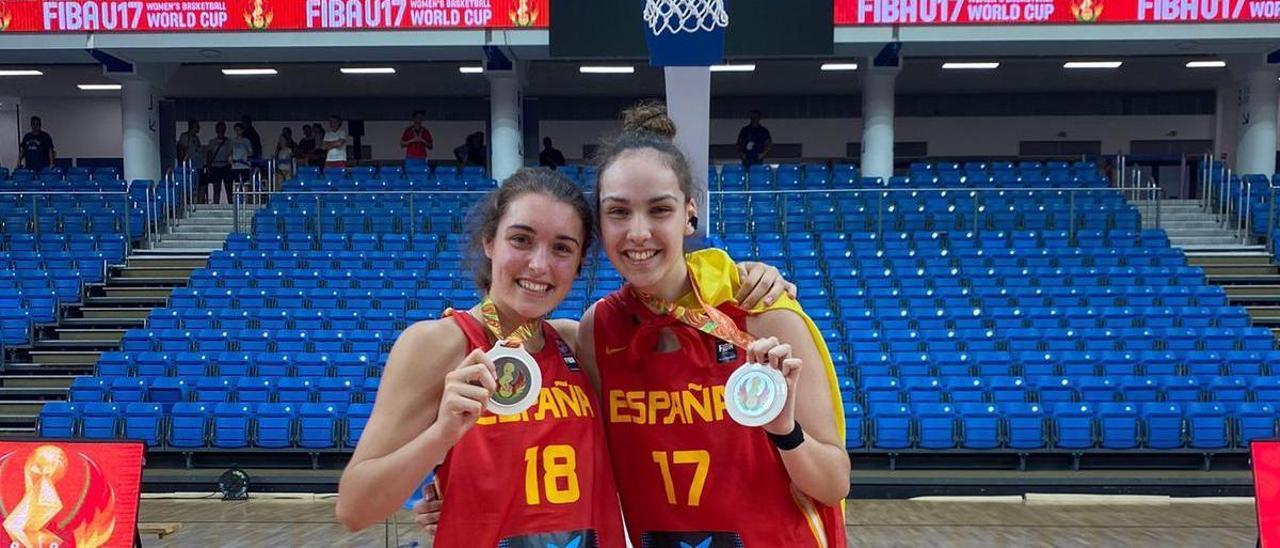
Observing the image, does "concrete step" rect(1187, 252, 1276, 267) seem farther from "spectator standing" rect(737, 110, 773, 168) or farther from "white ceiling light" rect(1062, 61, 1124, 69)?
"spectator standing" rect(737, 110, 773, 168)

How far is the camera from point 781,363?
1.64 m

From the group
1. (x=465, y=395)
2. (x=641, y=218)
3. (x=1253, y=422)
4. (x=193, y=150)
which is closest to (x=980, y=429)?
(x=1253, y=422)

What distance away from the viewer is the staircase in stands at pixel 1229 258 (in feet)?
39.5

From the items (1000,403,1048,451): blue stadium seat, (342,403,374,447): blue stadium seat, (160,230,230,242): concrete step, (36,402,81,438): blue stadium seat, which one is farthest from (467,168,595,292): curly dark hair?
(160,230,230,242): concrete step

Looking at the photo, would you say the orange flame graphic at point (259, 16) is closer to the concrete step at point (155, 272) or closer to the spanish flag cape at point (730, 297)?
the concrete step at point (155, 272)

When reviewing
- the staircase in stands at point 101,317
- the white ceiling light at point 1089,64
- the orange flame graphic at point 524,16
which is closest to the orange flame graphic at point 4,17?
the staircase in stands at point 101,317

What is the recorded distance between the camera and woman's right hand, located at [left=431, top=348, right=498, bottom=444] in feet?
5.15

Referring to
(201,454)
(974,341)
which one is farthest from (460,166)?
(974,341)

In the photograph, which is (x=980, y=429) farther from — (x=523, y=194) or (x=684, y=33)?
(x=523, y=194)

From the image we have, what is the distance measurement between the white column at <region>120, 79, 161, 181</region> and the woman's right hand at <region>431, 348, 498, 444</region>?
50.0ft

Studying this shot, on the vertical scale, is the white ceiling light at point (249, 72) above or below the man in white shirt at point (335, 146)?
above

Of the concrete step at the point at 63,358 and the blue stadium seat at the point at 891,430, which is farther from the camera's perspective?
the concrete step at the point at 63,358

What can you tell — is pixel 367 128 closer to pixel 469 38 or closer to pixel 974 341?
pixel 469 38

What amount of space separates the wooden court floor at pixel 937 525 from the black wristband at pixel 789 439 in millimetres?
5425
